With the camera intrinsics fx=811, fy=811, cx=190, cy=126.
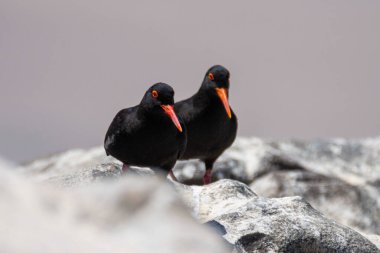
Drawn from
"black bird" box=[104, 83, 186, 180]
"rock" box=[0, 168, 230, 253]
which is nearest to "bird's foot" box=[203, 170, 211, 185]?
"black bird" box=[104, 83, 186, 180]

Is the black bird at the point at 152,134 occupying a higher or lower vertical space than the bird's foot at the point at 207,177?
higher

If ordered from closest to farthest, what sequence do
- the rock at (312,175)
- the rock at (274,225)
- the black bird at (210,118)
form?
the rock at (274,225) < the black bird at (210,118) < the rock at (312,175)

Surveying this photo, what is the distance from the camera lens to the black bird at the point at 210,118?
11.7m

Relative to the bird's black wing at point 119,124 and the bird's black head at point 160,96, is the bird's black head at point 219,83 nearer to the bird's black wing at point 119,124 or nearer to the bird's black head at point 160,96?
the bird's black wing at point 119,124

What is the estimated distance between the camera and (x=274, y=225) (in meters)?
7.30

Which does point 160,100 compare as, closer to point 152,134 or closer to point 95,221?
point 152,134

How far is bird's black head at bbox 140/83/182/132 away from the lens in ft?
30.4

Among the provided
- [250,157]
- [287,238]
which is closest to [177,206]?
[287,238]

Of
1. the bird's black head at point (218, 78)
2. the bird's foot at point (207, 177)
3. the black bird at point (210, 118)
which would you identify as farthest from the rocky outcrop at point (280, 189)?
the bird's black head at point (218, 78)

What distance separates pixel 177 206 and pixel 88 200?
0.46m

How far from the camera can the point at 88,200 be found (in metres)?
3.25

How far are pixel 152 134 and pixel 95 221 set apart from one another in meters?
6.02

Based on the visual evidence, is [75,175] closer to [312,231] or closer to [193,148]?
[312,231]

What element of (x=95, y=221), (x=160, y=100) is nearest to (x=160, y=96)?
(x=160, y=100)
